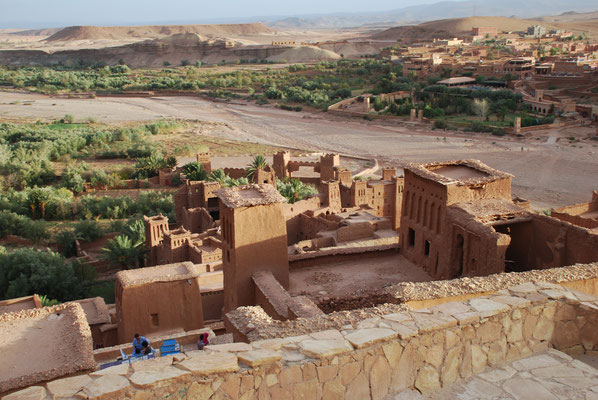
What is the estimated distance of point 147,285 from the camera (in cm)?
1131

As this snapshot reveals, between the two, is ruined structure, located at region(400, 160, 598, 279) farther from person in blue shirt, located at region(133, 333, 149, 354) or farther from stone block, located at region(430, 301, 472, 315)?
person in blue shirt, located at region(133, 333, 149, 354)

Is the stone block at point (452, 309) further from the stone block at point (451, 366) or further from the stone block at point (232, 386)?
the stone block at point (232, 386)

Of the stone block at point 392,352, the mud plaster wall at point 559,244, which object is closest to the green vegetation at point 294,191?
the mud plaster wall at point 559,244

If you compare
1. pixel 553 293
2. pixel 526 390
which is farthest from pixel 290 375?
pixel 553 293

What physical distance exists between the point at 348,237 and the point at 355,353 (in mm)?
13766

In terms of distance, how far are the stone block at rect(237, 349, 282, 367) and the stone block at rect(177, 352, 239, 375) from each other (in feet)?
0.20

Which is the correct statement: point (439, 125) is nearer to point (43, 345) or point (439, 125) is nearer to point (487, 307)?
point (43, 345)

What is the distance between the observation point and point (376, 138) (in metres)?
46.7

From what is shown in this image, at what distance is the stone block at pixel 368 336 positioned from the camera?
14.3ft

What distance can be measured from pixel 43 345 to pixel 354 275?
6.50 m

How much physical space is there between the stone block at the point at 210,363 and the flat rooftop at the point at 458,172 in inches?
319

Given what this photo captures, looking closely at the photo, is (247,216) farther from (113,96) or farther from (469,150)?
(113,96)

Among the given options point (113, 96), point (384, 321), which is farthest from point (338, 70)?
point (384, 321)

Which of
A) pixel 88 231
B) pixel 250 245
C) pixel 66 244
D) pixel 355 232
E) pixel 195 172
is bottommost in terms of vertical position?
pixel 66 244
